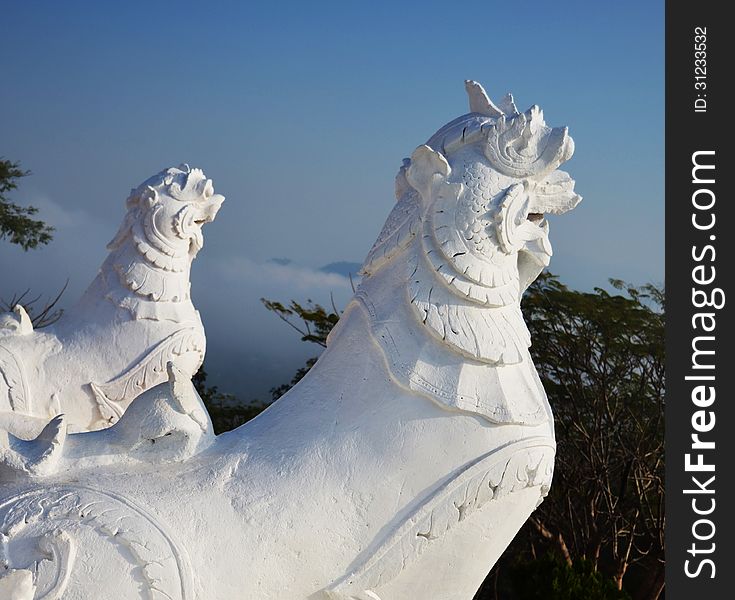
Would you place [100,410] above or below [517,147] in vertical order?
below

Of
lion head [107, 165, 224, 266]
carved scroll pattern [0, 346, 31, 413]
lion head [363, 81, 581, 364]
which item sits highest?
lion head [107, 165, 224, 266]

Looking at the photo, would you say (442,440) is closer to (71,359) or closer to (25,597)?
(25,597)

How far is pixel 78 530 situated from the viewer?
→ 2207mm

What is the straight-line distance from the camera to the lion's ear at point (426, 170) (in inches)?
101

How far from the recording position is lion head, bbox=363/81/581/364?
2480 mm

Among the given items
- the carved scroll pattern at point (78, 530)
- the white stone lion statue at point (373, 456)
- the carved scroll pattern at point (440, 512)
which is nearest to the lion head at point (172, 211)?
the white stone lion statue at point (373, 456)

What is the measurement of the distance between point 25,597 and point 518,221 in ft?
4.95

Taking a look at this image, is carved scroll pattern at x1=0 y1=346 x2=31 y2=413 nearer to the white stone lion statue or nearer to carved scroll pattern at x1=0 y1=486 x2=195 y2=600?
the white stone lion statue

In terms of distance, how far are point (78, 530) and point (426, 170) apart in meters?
1.26

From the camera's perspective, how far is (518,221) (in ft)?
8.46

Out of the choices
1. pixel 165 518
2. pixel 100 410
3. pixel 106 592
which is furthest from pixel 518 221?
pixel 100 410

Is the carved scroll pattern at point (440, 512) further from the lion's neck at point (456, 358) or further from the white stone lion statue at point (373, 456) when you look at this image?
the lion's neck at point (456, 358)

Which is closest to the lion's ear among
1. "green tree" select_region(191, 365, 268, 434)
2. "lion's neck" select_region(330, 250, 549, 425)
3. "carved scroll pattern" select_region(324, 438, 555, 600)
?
"lion's neck" select_region(330, 250, 549, 425)

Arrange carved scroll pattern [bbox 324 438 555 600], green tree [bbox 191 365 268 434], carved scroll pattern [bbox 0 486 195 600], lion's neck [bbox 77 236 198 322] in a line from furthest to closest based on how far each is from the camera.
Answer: green tree [bbox 191 365 268 434]
lion's neck [bbox 77 236 198 322]
carved scroll pattern [bbox 324 438 555 600]
carved scroll pattern [bbox 0 486 195 600]
